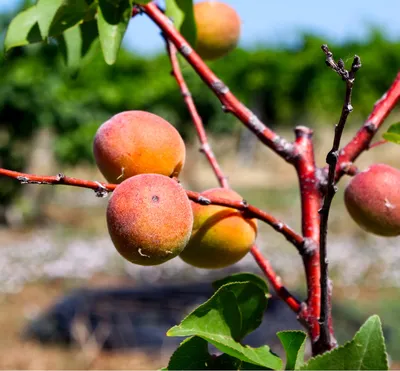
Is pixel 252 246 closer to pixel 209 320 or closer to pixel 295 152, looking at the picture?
pixel 295 152

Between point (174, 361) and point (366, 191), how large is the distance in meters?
0.38

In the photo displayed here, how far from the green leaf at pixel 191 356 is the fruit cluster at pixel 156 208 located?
0.10m

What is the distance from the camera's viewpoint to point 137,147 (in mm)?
797

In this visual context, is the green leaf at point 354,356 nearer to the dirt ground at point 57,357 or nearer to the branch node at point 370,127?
the branch node at point 370,127

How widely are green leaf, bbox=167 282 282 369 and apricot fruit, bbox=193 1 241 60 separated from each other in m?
0.54

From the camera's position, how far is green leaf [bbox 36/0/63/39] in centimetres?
86

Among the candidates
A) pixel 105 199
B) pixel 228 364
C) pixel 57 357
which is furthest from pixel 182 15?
pixel 105 199

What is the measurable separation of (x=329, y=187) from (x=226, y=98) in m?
0.34

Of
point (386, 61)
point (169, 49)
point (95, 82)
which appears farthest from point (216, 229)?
point (386, 61)

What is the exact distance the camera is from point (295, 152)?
2.86 ft

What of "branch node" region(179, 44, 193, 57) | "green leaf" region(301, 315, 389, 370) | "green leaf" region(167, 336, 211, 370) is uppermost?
"branch node" region(179, 44, 193, 57)

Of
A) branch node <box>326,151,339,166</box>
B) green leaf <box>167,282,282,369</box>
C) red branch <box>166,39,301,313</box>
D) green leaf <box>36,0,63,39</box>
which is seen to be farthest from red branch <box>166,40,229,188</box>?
branch node <box>326,151,339,166</box>

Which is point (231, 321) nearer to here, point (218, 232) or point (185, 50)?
point (218, 232)

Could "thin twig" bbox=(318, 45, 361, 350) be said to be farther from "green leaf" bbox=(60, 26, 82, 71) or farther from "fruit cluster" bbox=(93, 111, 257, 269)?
"green leaf" bbox=(60, 26, 82, 71)
